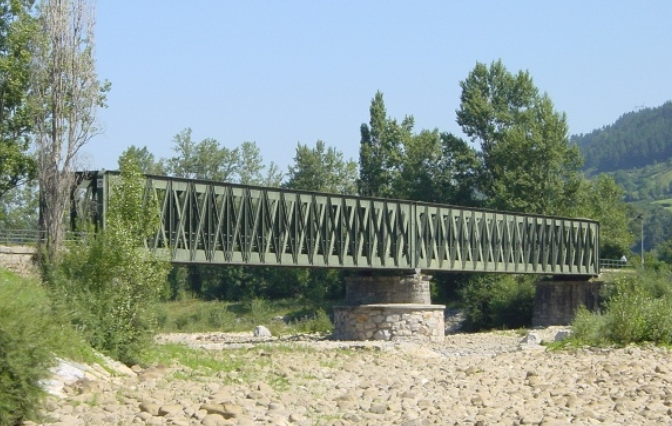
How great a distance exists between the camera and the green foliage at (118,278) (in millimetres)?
29047

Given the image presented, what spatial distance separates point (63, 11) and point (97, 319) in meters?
15.0

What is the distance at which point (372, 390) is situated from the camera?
2895cm

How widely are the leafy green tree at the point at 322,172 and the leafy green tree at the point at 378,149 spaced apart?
772cm

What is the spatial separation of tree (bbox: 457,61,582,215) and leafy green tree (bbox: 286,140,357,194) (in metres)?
18.6

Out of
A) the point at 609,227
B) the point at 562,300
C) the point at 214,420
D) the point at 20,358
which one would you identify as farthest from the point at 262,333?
the point at 609,227

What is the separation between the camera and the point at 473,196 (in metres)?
94.4

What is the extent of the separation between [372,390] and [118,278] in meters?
Result: 7.68

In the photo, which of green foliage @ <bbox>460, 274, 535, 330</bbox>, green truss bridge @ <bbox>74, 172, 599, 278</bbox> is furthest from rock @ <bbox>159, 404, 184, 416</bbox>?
green foliage @ <bbox>460, 274, 535, 330</bbox>

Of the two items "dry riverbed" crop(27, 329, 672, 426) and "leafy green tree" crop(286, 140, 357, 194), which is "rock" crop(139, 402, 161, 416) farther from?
"leafy green tree" crop(286, 140, 357, 194)

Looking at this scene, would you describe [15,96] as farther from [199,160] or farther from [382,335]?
[199,160]

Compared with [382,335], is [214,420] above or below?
below

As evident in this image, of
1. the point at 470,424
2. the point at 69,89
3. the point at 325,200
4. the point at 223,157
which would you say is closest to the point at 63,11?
the point at 69,89

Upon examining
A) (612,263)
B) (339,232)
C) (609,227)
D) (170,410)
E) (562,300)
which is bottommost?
(170,410)

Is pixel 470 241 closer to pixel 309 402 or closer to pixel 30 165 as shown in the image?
pixel 30 165
